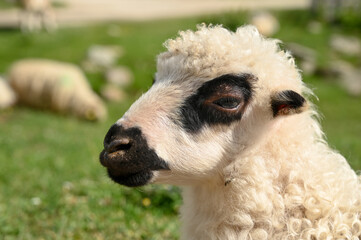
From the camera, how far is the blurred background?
5.26 meters

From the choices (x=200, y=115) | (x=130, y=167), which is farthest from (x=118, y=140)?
(x=200, y=115)

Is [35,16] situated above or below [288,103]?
below

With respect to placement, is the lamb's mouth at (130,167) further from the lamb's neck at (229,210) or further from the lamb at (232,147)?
the lamb's neck at (229,210)

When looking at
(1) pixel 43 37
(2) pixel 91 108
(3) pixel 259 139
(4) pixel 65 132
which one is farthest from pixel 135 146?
(1) pixel 43 37

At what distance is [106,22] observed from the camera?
22016 mm

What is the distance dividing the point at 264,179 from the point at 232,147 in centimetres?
28

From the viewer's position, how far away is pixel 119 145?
2939mm

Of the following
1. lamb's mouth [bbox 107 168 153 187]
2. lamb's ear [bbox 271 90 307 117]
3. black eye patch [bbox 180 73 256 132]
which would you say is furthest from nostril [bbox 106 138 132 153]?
lamb's ear [bbox 271 90 307 117]

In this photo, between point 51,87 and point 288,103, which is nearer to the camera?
point 288,103

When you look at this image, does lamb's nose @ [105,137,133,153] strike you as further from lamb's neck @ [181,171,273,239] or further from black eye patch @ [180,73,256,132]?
lamb's neck @ [181,171,273,239]

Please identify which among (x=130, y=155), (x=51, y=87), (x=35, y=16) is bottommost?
(x=35, y=16)

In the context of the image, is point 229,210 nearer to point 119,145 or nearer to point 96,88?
point 119,145

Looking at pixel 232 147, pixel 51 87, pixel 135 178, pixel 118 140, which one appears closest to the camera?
pixel 118 140

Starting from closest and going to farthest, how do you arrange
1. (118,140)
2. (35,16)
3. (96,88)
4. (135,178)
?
(118,140), (135,178), (96,88), (35,16)
